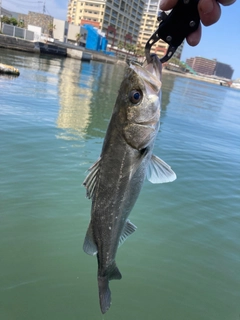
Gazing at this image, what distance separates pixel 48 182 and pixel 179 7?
19.0 ft

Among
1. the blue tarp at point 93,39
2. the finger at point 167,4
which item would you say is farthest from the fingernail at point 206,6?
the blue tarp at point 93,39

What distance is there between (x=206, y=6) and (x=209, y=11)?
0.07m

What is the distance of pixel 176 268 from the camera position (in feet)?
17.5

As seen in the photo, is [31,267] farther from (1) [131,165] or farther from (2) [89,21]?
(2) [89,21]

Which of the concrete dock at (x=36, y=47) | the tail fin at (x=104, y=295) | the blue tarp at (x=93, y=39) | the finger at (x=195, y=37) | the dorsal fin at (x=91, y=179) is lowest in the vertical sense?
the tail fin at (x=104, y=295)

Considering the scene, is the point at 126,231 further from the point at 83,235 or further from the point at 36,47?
the point at 36,47

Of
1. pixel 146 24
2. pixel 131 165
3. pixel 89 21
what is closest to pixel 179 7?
pixel 131 165

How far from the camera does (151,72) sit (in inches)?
102

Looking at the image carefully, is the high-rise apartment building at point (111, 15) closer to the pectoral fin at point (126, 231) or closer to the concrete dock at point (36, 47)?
the concrete dock at point (36, 47)

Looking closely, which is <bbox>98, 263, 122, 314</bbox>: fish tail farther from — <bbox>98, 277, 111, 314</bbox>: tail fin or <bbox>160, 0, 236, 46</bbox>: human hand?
<bbox>160, 0, 236, 46</bbox>: human hand

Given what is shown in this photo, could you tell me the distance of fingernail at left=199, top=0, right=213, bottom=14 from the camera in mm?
2738

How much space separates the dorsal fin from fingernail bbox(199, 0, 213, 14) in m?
1.83

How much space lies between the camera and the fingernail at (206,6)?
2738 mm

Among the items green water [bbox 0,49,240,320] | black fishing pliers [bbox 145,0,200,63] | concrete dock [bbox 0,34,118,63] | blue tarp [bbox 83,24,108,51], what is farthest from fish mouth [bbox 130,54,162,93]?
blue tarp [bbox 83,24,108,51]
